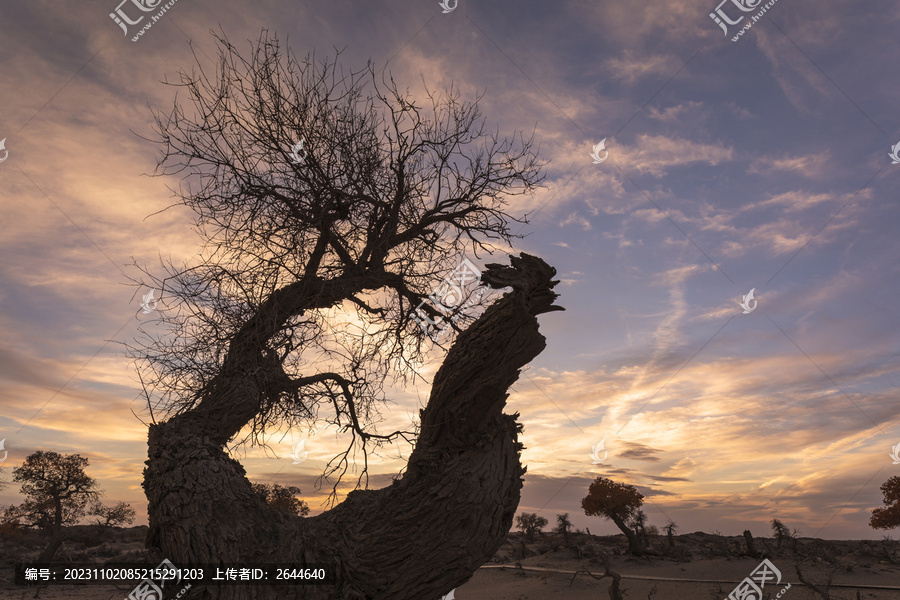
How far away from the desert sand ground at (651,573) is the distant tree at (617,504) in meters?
1.26

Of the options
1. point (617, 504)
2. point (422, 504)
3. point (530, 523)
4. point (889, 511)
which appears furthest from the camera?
point (530, 523)

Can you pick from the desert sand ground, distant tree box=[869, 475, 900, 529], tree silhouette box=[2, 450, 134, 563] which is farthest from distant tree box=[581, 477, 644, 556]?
tree silhouette box=[2, 450, 134, 563]

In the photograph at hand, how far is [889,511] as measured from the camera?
21.3 meters

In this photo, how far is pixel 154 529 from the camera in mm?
4852

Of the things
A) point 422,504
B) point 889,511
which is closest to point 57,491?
point 422,504

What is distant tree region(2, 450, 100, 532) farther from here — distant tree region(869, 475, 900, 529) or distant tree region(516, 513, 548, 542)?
distant tree region(869, 475, 900, 529)

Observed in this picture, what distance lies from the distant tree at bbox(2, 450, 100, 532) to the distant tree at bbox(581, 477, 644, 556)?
82.1 feet

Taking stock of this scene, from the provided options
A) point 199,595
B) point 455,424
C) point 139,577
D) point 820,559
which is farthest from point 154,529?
point 820,559

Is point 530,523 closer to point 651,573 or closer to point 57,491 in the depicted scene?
point 651,573

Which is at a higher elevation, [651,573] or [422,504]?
[422,504]

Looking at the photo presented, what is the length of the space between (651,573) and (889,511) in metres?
10.2

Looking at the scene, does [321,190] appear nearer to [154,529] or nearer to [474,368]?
[474,368]

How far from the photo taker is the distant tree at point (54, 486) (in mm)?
23844

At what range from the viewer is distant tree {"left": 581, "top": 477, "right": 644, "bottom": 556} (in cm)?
2731
